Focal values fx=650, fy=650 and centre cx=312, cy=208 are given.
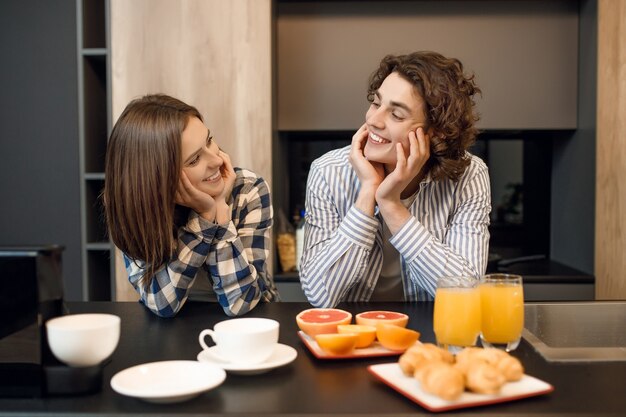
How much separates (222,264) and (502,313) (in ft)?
2.42

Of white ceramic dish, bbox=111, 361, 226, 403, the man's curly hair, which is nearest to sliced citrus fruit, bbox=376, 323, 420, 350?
white ceramic dish, bbox=111, 361, 226, 403

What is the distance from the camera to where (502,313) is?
1172mm

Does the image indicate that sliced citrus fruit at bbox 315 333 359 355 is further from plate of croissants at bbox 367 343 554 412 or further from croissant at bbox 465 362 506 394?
croissant at bbox 465 362 506 394

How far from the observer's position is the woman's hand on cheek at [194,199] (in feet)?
5.31

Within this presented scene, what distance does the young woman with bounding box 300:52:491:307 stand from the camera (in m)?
1.72

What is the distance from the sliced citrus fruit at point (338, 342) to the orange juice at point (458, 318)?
0.53ft

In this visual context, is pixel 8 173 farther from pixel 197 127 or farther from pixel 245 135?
pixel 197 127

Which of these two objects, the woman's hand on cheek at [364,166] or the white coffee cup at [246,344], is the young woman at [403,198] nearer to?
the woman's hand on cheek at [364,166]

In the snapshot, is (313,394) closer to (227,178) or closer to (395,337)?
(395,337)

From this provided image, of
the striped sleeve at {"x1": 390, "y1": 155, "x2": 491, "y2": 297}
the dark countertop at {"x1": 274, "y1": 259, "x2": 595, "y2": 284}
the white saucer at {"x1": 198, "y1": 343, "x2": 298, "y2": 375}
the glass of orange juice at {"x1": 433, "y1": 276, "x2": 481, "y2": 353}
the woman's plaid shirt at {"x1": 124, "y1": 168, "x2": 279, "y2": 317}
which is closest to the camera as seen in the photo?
the white saucer at {"x1": 198, "y1": 343, "x2": 298, "y2": 375}

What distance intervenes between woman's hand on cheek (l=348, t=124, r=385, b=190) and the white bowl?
95 cm

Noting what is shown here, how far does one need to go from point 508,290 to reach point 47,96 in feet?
7.89

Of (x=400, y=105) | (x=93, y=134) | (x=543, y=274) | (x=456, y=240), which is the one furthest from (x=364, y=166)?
(x=93, y=134)

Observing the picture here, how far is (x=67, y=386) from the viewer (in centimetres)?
96
